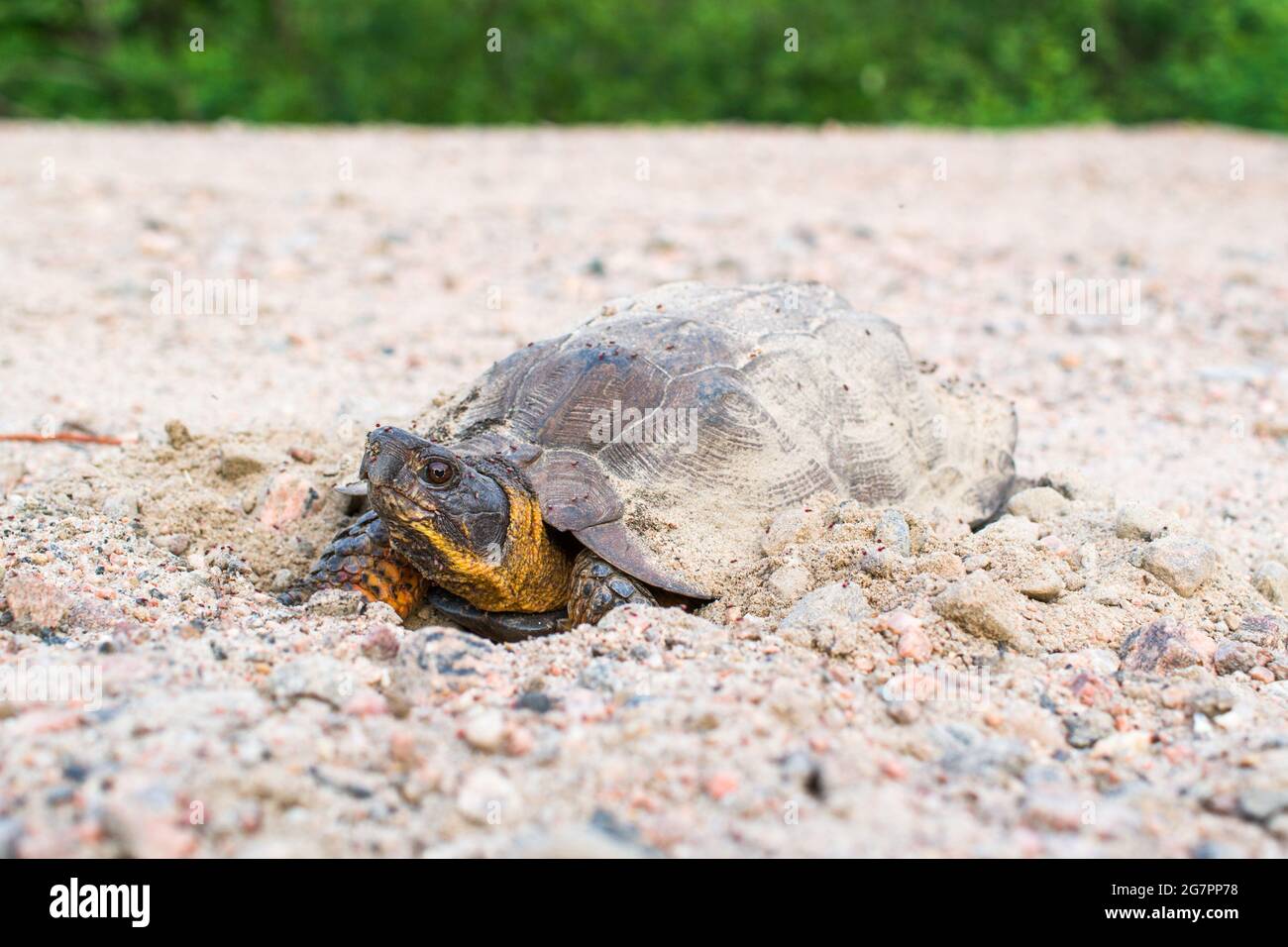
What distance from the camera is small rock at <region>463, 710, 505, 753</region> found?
254 cm

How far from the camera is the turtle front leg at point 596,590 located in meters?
3.50

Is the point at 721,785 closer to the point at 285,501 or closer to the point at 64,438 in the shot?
the point at 285,501

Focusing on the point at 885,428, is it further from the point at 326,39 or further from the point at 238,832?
the point at 326,39

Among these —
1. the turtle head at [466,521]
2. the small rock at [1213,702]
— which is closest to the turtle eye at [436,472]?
the turtle head at [466,521]

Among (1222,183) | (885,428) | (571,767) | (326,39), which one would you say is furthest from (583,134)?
(571,767)

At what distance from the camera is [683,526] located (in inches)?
145

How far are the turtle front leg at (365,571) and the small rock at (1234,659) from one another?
7.43ft

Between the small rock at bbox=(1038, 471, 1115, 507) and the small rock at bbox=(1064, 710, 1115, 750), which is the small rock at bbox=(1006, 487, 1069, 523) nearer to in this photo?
the small rock at bbox=(1038, 471, 1115, 507)

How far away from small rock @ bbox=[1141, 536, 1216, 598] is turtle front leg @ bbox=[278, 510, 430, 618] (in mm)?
2176

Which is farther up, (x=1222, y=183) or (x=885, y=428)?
(x=1222, y=183)

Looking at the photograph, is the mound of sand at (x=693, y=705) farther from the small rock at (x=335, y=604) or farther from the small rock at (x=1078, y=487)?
the small rock at (x=1078, y=487)

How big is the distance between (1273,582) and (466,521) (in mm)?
2467

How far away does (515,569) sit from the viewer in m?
3.63

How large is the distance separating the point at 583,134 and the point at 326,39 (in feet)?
17.3
